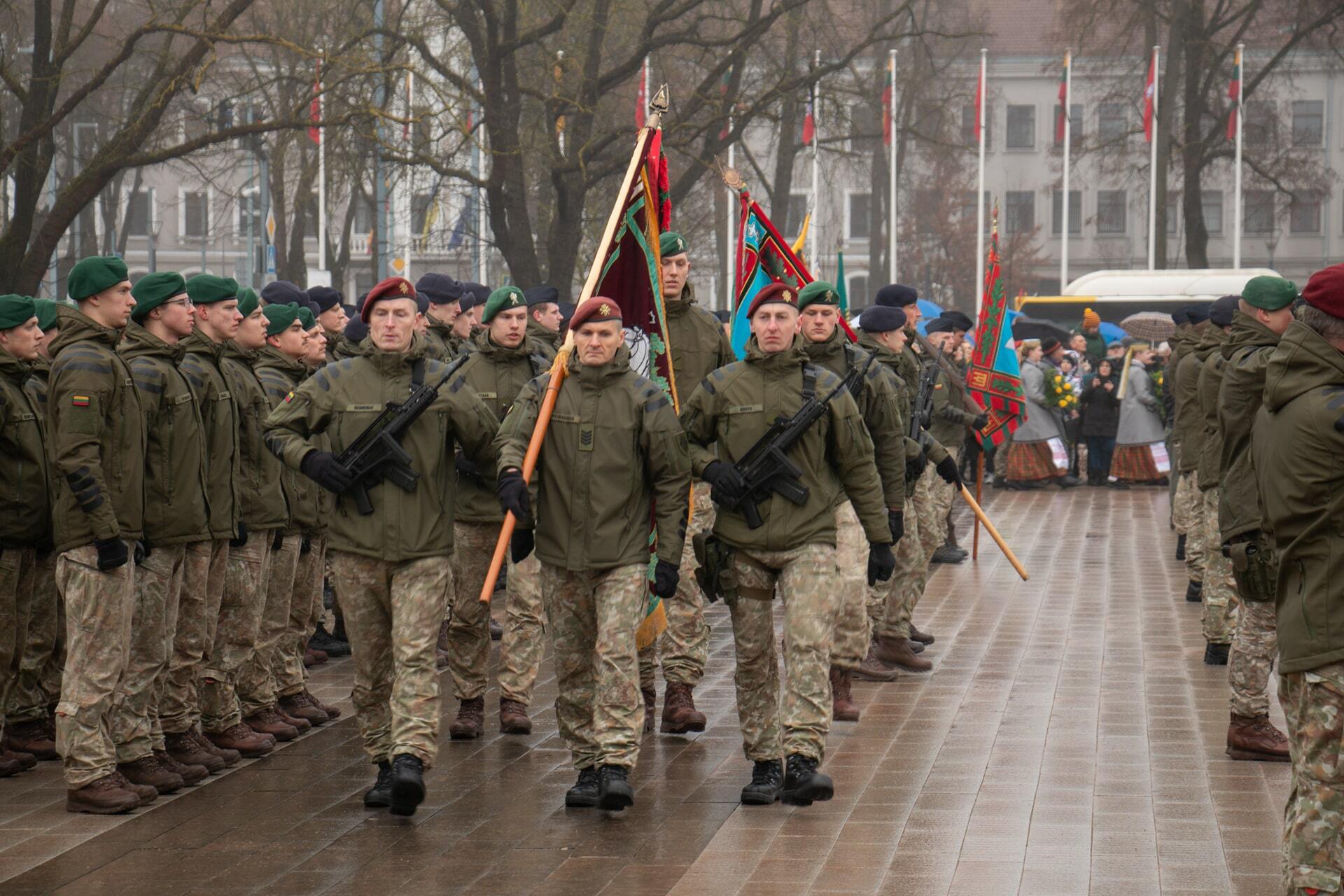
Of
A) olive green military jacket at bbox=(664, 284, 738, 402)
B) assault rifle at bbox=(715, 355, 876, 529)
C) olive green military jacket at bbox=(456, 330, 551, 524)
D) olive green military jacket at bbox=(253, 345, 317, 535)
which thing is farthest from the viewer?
olive green military jacket at bbox=(456, 330, 551, 524)

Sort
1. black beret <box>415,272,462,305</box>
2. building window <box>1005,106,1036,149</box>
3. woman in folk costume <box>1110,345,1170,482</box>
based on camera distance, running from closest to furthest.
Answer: black beret <box>415,272,462,305</box>, woman in folk costume <box>1110,345,1170,482</box>, building window <box>1005,106,1036,149</box>

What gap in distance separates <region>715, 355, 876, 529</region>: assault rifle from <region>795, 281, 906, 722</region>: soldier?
406 mm

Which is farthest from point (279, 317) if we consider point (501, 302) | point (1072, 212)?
point (1072, 212)

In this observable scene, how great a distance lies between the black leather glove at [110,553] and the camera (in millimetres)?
7125

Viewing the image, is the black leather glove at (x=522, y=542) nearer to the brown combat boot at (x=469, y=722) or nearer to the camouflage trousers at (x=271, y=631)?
the brown combat boot at (x=469, y=722)

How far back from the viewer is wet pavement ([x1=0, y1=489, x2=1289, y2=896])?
6324 millimetres

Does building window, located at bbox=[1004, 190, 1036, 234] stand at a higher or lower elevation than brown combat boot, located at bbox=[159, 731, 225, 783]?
higher

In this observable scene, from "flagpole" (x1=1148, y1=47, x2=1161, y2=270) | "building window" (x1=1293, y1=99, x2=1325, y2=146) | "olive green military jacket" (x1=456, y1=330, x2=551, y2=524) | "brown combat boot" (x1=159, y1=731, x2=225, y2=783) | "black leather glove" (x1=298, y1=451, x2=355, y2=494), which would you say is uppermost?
"building window" (x1=1293, y1=99, x2=1325, y2=146)

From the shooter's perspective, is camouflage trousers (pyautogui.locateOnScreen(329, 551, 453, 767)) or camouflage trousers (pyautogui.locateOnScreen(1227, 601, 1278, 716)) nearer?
camouflage trousers (pyautogui.locateOnScreen(329, 551, 453, 767))

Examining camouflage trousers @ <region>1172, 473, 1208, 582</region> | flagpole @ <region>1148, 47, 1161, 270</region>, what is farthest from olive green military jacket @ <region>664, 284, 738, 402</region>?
flagpole @ <region>1148, 47, 1161, 270</region>

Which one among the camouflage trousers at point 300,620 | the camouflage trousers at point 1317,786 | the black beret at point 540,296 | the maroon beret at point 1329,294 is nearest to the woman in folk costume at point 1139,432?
the black beret at point 540,296

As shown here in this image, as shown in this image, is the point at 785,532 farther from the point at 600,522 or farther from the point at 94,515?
the point at 94,515

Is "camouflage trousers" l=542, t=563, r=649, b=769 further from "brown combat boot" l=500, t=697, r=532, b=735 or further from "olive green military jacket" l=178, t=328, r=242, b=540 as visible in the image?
"olive green military jacket" l=178, t=328, r=242, b=540

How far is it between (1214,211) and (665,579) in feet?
211
